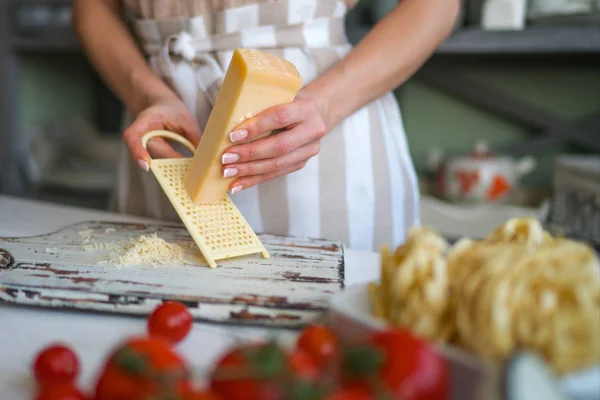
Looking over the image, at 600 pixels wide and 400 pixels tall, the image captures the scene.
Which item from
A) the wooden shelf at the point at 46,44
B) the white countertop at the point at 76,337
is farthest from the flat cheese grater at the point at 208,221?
the wooden shelf at the point at 46,44

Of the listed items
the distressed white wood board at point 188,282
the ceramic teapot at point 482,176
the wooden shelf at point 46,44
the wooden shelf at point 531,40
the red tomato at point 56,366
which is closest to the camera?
the red tomato at point 56,366

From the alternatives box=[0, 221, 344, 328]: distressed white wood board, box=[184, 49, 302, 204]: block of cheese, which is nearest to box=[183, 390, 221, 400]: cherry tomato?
box=[0, 221, 344, 328]: distressed white wood board

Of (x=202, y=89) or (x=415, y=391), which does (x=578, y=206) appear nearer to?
(x=202, y=89)

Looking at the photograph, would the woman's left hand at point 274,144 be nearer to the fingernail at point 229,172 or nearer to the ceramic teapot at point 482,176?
the fingernail at point 229,172

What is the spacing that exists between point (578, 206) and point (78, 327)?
1372 mm

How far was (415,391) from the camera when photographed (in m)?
0.31

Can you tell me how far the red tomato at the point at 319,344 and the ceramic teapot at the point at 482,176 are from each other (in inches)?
59.3

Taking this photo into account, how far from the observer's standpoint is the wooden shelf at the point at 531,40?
159 centimetres

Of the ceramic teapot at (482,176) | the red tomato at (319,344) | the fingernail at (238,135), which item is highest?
the fingernail at (238,135)

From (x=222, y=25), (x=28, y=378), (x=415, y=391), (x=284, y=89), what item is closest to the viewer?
(x=415, y=391)

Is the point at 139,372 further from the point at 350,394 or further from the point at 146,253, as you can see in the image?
the point at 146,253

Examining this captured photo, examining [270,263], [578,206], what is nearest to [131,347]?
[270,263]

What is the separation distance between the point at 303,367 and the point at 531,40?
5.09 ft

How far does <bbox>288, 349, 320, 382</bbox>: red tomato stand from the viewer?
0.30 m
